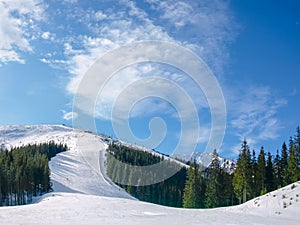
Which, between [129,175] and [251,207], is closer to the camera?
[251,207]

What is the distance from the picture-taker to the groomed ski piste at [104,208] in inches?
687

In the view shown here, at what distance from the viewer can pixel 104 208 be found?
79.4 ft

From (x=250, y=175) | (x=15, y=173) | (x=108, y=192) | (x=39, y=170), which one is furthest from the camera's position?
(x=108, y=192)

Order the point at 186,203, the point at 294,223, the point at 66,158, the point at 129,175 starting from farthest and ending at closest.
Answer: the point at 66,158, the point at 129,175, the point at 186,203, the point at 294,223

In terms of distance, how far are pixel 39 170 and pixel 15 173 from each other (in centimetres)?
1309

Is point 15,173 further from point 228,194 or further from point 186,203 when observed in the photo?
point 228,194

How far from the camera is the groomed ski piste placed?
17438 mm

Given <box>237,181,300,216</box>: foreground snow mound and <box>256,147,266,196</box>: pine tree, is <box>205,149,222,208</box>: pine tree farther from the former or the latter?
<box>237,181,300,216</box>: foreground snow mound

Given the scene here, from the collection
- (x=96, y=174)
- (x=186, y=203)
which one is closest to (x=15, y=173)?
(x=186, y=203)

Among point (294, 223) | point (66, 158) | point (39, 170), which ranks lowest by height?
point (294, 223)

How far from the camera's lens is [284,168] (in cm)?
5853

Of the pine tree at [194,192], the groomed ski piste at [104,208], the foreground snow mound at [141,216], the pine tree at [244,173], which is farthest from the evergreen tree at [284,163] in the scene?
the foreground snow mound at [141,216]

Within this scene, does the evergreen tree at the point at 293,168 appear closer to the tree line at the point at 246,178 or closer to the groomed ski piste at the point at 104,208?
the tree line at the point at 246,178

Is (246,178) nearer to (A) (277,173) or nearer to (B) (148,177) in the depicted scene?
(A) (277,173)
